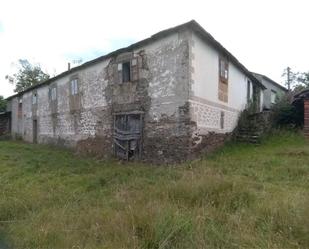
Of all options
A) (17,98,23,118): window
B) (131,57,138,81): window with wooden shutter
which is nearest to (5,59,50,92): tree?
(17,98,23,118): window

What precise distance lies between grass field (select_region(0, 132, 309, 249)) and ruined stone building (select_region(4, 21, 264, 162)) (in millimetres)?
2779

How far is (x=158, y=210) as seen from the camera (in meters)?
5.03

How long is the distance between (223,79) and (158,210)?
10928 millimetres

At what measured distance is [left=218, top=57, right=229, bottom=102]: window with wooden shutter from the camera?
1451 centimetres

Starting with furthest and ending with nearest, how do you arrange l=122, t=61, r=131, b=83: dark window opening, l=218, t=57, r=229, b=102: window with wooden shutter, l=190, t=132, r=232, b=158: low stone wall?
l=218, t=57, r=229, b=102: window with wooden shutter < l=122, t=61, r=131, b=83: dark window opening < l=190, t=132, r=232, b=158: low stone wall

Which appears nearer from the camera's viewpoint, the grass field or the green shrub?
the grass field

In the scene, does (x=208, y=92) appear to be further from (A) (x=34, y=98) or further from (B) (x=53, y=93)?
(A) (x=34, y=98)

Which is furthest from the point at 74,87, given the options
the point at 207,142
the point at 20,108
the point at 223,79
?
the point at 20,108

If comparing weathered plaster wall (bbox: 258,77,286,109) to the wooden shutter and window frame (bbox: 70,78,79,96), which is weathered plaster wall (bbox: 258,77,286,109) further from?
window frame (bbox: 70,78,79,96)

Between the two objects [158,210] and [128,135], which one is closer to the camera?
[158,210]

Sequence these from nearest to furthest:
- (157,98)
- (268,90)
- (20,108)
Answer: (157,98)
(20,108)
(268,90)

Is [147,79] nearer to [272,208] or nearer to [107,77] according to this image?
[107,77]

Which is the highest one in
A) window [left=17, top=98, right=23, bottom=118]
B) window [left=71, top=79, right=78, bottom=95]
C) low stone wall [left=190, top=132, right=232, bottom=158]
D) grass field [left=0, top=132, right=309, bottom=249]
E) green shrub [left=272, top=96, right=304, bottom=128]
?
window [left=71, top=79, right=78, bottom=95]

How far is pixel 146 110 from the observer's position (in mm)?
13070
